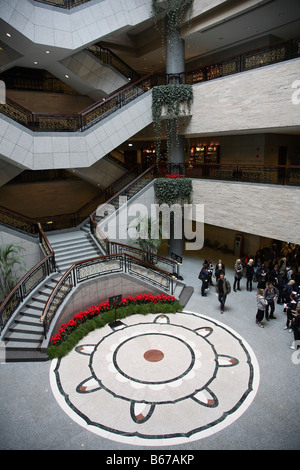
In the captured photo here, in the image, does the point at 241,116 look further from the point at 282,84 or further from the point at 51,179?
the point at 51,179

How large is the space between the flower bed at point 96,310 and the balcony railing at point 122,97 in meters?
7.19

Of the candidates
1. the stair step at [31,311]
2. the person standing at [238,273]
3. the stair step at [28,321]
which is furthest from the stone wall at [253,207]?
the stair step at [28,321]

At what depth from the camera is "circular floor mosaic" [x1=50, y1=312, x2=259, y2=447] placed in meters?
6.30

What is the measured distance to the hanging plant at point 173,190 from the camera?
46.4ft

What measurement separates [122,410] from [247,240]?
39.8ft

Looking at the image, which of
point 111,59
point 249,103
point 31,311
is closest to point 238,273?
point 249,103

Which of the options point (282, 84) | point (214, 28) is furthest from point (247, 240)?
point (214, 28)

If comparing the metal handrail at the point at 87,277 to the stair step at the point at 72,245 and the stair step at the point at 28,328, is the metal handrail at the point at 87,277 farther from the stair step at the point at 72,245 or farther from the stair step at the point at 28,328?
the stair step at the point at 72,245

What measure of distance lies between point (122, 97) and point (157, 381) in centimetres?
1158

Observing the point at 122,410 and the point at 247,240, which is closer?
the point at 122,410

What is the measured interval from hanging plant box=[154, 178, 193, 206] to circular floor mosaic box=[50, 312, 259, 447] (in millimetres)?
6199

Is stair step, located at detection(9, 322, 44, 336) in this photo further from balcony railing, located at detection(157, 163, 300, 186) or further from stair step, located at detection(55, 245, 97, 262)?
balcony railing, located at detection(157, 163, 300, 186)

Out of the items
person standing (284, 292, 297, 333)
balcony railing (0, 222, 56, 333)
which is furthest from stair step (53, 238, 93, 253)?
person standing (284, 292, 297, 333)

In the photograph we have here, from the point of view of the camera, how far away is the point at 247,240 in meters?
16.7
